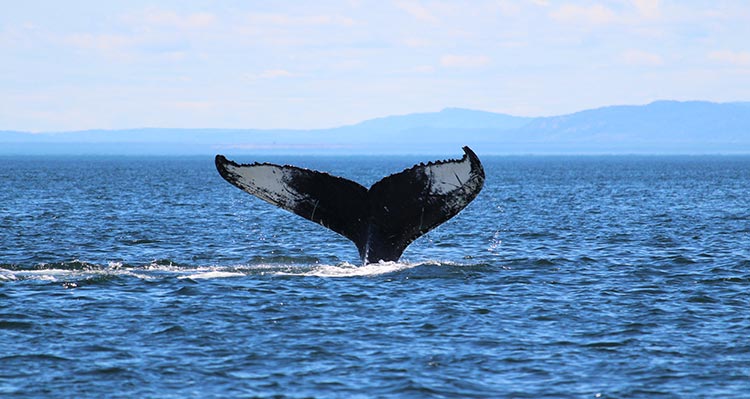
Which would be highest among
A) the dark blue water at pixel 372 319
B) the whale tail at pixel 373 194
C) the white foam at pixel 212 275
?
the whale tail at pixel 373 194

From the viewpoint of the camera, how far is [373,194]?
50.4 feet

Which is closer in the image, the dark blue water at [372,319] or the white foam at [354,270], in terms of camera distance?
the dark blue water at [372,319]

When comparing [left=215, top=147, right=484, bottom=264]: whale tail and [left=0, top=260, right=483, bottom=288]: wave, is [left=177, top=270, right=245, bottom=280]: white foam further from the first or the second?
[left=215, top=147, right=484, bottom=264]: whale tail

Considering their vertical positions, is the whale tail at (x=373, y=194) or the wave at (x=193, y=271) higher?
the whale tail at (x=373, y=194)

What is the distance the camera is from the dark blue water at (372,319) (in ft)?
37.2

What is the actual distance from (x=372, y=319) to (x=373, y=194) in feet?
6.17

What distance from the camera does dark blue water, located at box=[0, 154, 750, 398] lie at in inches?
446

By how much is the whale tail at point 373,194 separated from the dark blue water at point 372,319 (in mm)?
1137

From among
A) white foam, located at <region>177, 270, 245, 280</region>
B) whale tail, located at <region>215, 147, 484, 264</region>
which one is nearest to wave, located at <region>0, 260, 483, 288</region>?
white foam, located at <region>177, 270, 245, 280</region>

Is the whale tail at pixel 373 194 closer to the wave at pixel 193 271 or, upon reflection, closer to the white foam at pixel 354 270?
the white foam at pixel 354 270

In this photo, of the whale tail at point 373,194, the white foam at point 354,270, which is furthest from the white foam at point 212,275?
the whale tail at point 373,194

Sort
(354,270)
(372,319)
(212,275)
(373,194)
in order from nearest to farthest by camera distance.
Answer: (372,319) < (373,194) < (212,275) < (354,270)

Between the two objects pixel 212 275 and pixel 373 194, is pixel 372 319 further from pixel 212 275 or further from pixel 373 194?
pixel 212 275

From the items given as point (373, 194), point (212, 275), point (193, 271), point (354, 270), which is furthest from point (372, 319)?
point (193, 271)
